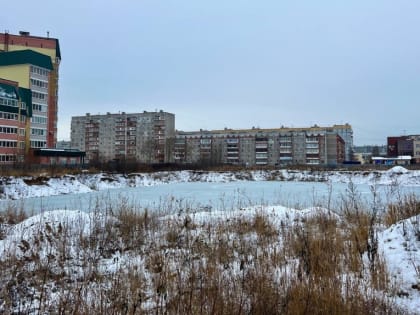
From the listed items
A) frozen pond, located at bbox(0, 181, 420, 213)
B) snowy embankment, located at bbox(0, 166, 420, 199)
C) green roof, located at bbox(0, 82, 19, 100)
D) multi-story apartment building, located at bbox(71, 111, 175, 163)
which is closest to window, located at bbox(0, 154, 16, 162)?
green roof, located at bbox(0, 82, 19, 100)

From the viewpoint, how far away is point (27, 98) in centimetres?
5394

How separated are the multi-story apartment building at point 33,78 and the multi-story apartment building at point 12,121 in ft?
10.5

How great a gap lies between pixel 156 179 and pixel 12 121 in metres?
27.9

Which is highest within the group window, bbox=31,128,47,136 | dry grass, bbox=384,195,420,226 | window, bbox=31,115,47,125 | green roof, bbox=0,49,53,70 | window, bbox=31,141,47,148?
green roof, bbox=0,49,53,70

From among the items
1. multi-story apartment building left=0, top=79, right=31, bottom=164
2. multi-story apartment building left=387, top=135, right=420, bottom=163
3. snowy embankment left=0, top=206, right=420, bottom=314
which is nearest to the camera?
snowy embankment left=0, top=206, right=420, bottom=314

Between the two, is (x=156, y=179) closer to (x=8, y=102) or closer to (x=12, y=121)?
(x=12, y=121)

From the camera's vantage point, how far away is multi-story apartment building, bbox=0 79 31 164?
4753cm

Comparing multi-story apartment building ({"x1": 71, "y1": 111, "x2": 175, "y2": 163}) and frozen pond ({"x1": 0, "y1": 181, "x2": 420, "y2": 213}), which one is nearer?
frozen pond ({"x1": 0, "y1": 181, "x2": 420, "y2": 213})

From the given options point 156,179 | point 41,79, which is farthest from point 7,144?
point 156,179

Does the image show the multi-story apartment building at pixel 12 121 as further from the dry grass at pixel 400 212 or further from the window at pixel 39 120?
the dry grass at pixel 400 212

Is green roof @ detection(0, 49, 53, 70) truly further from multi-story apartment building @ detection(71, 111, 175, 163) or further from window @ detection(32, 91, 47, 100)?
multi-story apartment building @ detection(71, 111, 175, 163)

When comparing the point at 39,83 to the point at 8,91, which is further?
the point at 39,83

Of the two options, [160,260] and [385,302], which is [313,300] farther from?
[160,260]

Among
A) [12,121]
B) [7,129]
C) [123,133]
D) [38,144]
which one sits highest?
[123,133]
